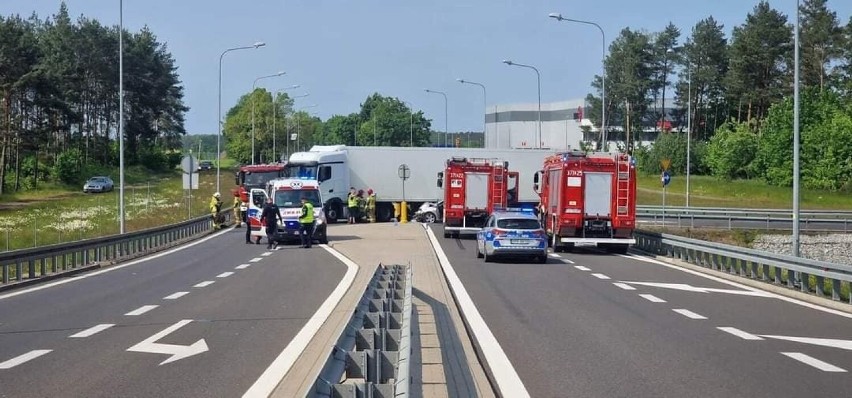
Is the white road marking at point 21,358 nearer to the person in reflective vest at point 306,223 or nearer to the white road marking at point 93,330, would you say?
the white road marking at point 93,330

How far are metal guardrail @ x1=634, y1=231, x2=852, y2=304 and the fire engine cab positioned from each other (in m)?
10.9

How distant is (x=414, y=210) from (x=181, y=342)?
4312 centimetres

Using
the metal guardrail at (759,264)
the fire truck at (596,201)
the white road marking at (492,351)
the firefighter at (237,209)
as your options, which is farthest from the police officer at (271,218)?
the firefighter at (237,209)

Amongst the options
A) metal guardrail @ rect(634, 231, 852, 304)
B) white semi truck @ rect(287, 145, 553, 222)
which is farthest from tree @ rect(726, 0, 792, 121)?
metal guardrail @ rect(634, 231, 852, 304)

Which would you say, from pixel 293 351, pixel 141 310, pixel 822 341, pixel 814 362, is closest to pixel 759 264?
pixel 822 341

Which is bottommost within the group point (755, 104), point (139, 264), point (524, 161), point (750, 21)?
point (139, 264)

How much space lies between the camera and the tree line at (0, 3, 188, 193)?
72.9m

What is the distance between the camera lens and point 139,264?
90.7 ft

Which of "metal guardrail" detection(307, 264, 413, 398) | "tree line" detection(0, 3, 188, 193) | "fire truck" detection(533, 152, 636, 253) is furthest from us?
"tree line" detection(0, 3, 188, 193)

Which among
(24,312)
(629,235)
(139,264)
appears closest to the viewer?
(24,312)

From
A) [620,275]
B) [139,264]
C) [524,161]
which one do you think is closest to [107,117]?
[524,161]

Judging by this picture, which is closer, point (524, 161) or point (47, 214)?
point (47, 214)

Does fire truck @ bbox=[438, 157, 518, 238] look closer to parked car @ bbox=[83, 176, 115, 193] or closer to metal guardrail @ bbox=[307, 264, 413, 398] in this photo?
metal guardrail @ bbox=[307, 264, 413, 398]

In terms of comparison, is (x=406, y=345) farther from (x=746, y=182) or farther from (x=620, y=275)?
(x=746, y=182)
